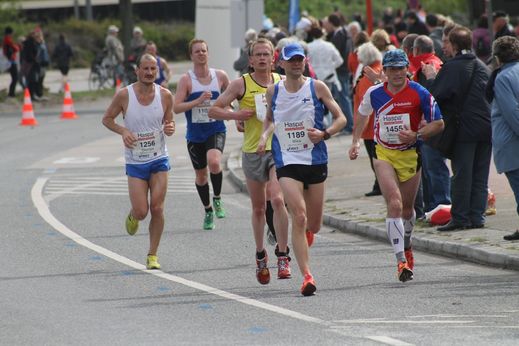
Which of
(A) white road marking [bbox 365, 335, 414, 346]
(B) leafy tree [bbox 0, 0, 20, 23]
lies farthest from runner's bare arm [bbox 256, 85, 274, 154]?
(B) leafy tree [bbox 0, 0, 20, 23]

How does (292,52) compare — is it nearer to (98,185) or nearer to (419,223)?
(419,223)

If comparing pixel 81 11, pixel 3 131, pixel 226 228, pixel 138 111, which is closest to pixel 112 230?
pixel 226 228

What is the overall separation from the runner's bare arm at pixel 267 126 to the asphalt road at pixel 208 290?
3.66 feet

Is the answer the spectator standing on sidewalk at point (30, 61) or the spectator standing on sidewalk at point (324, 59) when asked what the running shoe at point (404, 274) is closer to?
the spectator standing on sidewalk at point (324, 59)

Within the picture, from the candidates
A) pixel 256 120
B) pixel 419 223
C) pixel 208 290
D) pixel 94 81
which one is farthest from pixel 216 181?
pixel 94 81

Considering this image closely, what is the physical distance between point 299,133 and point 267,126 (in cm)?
37

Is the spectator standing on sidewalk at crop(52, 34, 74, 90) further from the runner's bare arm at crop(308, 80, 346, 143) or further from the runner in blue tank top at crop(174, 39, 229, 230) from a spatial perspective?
the runner's bare arm at crop(308, 80, 346, 143)

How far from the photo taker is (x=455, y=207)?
589 inches

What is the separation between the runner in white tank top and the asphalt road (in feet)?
1.72

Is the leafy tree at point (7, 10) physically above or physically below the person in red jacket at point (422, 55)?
below

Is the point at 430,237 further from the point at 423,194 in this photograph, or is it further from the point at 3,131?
the point at 3,131

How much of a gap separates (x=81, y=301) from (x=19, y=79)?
99.8 ft

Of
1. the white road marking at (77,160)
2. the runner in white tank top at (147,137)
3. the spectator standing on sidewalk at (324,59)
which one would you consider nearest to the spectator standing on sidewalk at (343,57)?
the spectator standing on sidewalk at (324,59)

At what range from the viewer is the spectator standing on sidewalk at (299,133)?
38.5 ft
